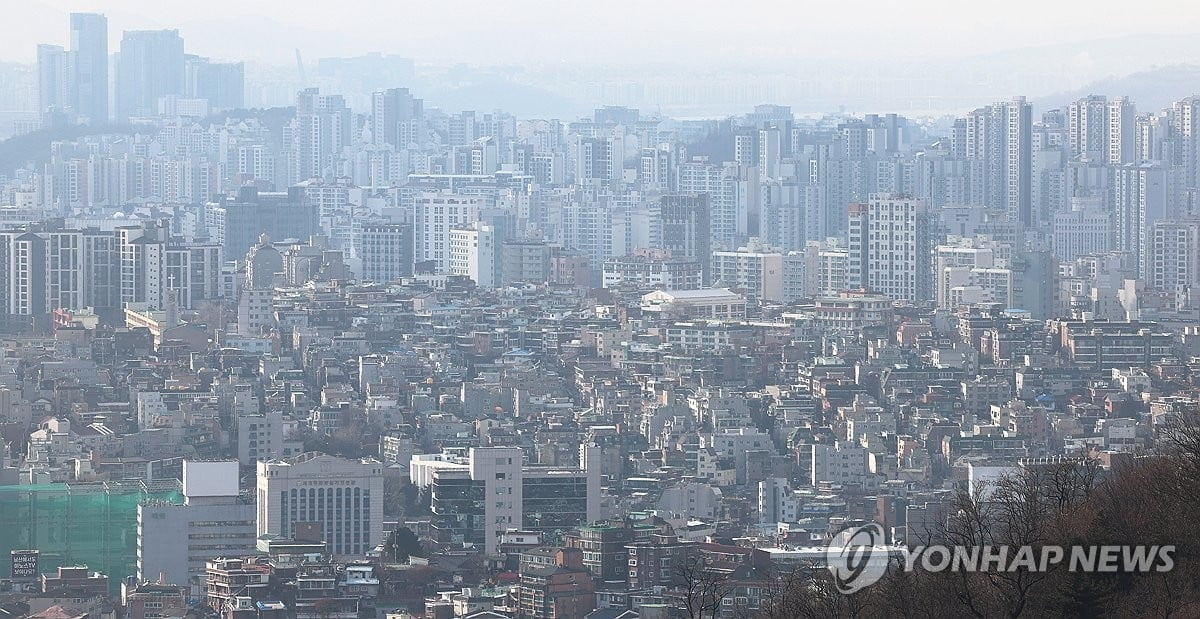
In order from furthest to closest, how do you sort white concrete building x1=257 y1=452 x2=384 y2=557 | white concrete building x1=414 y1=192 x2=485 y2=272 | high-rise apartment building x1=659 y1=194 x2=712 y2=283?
white concrete building x1=414 y1=192 x2=485 y2=272 < high-rise apartment building x1=659 y1=194 x2=712 y2=283 < white concrete building x1=257 y1=452 x2=384 y2=557

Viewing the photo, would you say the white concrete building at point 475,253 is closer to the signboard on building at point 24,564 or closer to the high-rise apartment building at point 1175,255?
the high-rise apartment building at point 1175,255

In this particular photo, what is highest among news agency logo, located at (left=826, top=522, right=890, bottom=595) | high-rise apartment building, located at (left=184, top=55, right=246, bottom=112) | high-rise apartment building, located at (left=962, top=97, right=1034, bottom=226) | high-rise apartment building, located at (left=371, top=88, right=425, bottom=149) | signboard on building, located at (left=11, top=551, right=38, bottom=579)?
high-rise apartment building, located at (left=184, top=55, right=246, bottom=112)

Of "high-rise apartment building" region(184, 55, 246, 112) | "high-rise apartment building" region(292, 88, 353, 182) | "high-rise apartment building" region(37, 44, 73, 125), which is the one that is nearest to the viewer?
"high-rise apartment building" region(37, 44, 73, 125)

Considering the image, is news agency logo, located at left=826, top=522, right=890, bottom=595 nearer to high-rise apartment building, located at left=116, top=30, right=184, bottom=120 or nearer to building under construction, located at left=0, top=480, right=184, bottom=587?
building under construction, located at left=0, top=480, right=184, bottom=587

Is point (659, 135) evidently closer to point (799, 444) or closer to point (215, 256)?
point (215, 256)

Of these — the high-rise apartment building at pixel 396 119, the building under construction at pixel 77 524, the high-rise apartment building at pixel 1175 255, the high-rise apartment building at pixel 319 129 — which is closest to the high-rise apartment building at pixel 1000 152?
the high-rise apartment building at pixel 1175 255

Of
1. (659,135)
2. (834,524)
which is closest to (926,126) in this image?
(659,135)

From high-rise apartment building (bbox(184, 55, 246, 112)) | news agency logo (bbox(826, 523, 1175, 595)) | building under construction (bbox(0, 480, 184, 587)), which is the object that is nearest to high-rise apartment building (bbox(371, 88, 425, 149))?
high-rise apartment building (bbox(184, 55, 246, 112))
